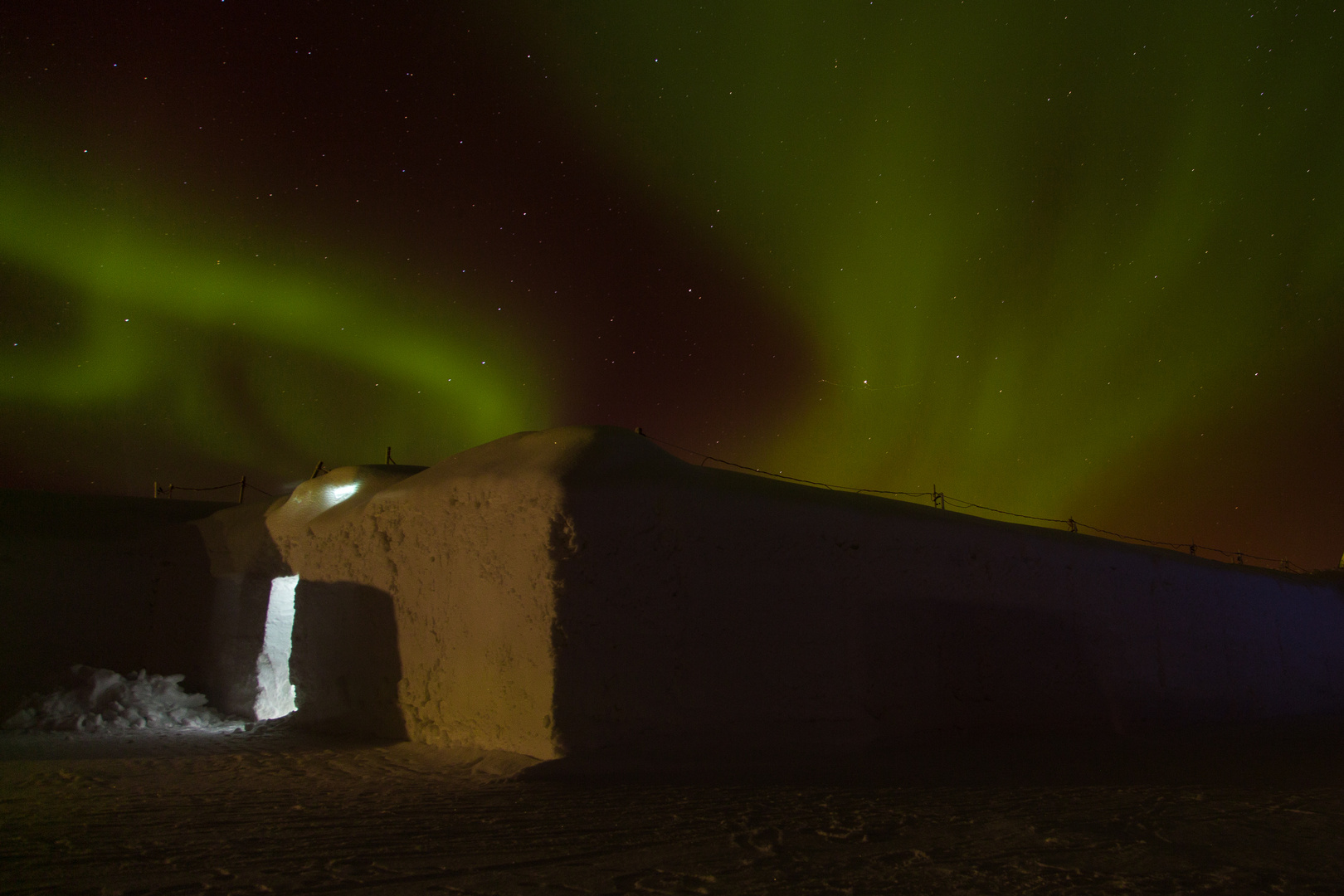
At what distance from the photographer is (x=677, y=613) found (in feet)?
22.2

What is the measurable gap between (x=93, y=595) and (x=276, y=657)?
2.92 metres

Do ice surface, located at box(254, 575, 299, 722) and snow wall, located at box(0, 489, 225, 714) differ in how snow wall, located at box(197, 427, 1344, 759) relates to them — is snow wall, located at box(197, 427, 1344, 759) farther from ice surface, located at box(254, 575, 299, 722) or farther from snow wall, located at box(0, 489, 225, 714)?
snow wall, located at box(0, 489, 225, 714)

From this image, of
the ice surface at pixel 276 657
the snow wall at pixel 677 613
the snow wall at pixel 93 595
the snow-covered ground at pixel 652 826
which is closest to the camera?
the snow-covered ground at pixel 652 826

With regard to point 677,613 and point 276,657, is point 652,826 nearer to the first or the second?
point 677,613

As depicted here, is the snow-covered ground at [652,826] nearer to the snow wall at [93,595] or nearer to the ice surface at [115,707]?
the ice surface at [115,707]

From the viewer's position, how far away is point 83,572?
35.6 ft

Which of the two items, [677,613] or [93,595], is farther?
[93,595]

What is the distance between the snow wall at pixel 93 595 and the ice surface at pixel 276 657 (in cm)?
126

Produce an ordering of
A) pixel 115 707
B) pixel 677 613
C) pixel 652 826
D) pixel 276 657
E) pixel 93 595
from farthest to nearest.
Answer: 1. pixel 93 595
2. pixel 276 657
3. pixel 115 707
4. pixel 677 613
5. pixel 652 826

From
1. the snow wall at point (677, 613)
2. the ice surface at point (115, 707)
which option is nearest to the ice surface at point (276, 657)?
the snow wall at point (677, 613)

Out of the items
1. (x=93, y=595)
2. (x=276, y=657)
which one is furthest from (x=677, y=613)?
(x=93, y=595)

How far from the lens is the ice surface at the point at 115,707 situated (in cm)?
915

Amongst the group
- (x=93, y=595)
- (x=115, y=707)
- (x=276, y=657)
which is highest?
(x=93, y=595)

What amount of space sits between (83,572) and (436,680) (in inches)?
270
